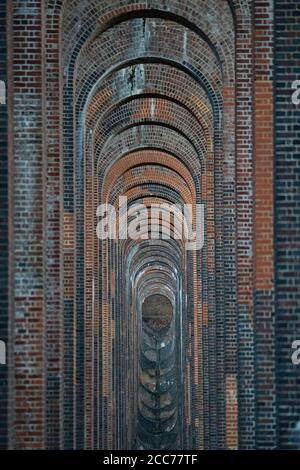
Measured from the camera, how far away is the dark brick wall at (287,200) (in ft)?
31.5

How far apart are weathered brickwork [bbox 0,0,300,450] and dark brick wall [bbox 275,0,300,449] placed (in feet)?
0.04

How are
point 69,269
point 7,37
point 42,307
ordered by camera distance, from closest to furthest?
point 7,37 → point 42,307 → point 69,269

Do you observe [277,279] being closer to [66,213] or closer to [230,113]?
[66,213]

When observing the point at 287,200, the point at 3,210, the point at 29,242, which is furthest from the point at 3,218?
the point at 287,200

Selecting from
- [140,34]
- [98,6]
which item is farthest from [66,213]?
[140,34]

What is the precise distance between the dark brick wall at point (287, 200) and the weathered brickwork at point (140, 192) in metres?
0.01

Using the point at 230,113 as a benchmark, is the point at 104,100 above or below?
above

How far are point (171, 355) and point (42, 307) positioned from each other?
52.5m

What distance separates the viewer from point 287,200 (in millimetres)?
9750

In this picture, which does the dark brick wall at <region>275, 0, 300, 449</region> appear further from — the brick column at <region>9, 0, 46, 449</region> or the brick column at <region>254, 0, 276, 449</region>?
the brick column at <region>9, 0, 46, 449</region>

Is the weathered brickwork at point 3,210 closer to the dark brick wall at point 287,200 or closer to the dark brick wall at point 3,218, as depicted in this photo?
the dark brick wall at point 3,218

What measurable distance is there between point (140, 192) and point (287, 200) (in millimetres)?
21917
